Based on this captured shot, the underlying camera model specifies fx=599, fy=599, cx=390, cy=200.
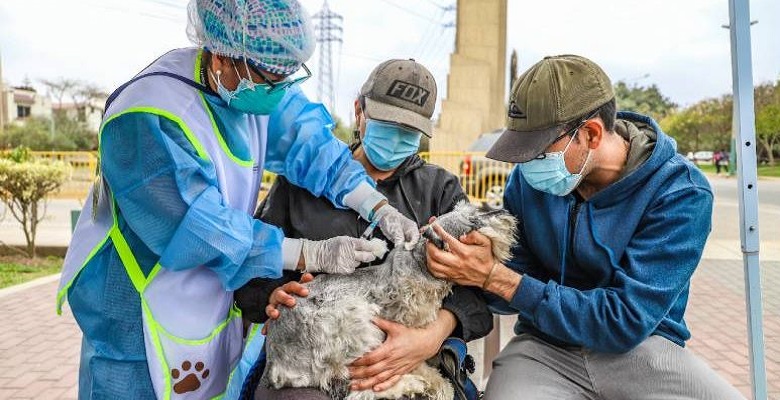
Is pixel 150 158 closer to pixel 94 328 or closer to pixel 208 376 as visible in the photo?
pixel 94 328

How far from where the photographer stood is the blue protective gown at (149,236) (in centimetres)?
201

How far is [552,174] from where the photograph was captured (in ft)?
8.32

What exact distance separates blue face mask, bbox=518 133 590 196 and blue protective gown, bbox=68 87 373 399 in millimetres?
1108

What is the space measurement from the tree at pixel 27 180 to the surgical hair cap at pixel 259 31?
8659 millimetres

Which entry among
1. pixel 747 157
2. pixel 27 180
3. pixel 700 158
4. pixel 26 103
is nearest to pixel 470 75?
pixel 700 158

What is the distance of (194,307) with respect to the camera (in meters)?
2.23

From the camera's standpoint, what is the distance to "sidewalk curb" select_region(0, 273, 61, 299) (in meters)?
7.73

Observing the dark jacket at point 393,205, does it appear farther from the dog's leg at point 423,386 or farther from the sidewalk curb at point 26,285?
the sidewalk curb at point 26,285

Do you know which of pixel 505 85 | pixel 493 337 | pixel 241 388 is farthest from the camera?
pixel 505 85

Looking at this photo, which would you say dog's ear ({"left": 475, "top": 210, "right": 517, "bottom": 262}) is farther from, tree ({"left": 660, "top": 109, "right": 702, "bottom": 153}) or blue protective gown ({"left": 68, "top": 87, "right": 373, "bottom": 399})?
tree ({"left": 660, "top": 109, "right": 702, "bottom": 153})

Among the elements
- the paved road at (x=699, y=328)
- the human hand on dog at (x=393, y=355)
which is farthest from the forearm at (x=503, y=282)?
the paved road at (x=699, y=328)

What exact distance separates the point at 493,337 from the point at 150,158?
308 centimetres

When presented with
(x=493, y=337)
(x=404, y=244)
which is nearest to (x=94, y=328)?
(x=404, y=244)

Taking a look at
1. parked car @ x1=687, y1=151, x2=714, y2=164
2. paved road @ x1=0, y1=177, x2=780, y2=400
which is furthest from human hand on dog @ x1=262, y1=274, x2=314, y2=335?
parked car @ x1=687, y1=151, x2=714, y2=164
